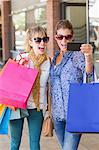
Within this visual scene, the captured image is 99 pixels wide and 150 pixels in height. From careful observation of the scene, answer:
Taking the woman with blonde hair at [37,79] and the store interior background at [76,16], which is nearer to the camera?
the woman with blonde hair at [37,79]

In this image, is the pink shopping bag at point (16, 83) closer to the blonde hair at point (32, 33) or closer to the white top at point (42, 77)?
the white top at point (42, 77)

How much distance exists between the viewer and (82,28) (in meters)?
9.74

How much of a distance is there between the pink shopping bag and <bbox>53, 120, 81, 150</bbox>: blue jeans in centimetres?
39

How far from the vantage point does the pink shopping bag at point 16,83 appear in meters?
3.46

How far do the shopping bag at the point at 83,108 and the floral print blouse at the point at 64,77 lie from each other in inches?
9.9

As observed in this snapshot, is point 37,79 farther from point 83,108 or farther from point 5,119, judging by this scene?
point 83,108

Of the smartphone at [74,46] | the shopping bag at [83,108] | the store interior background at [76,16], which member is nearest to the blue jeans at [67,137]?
the shopping bag at [83,108]

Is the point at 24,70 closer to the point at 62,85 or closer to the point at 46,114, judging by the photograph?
the point at 62,85

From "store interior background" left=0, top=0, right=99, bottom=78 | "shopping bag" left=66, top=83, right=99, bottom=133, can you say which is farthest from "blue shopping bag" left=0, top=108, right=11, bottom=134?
"store interior background" left=0, top=0, right=99, bottom=78

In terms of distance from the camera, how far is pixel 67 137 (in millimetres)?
3449

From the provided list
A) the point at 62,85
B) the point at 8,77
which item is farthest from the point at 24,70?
the point at 62,85

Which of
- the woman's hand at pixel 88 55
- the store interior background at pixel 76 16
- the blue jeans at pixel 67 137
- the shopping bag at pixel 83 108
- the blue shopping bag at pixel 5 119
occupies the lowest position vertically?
the blue jeans at pixel 67 137

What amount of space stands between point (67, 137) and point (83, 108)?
0.49 metres

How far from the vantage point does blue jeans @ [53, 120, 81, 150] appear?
3.43 meters
